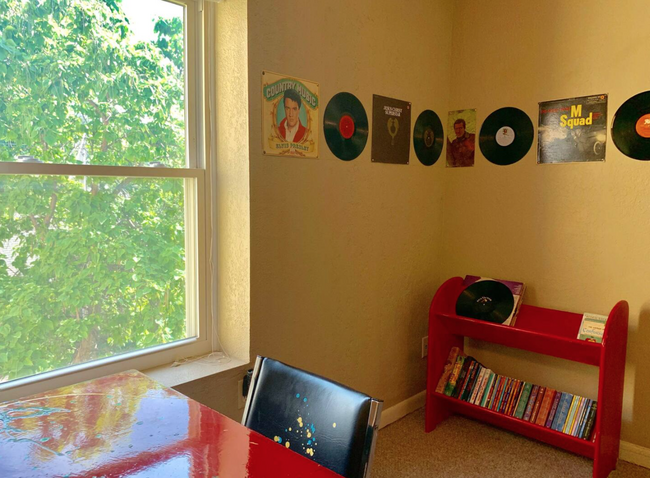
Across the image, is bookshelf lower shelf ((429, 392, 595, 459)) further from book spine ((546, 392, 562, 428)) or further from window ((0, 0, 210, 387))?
window ((0, 0, 210, 387))

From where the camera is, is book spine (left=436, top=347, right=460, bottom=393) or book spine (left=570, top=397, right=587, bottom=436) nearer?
book spine (left=570, top=397, right=587, bottom=436)

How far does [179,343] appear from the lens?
6.85ft

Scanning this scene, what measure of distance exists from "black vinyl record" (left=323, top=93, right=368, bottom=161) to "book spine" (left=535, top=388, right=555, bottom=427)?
1.53 m

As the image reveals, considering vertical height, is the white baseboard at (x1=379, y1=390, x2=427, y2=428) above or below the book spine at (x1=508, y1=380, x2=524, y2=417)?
below

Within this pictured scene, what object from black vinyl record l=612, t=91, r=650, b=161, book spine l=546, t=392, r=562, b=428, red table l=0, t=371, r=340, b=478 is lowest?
book spine l=546, t=392, r=562, b=428

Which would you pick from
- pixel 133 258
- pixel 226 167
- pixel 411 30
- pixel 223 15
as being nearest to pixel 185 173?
pixel 226 167

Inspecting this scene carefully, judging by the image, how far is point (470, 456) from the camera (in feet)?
8.25

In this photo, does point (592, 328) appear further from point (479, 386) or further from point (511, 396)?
point (479, 386)

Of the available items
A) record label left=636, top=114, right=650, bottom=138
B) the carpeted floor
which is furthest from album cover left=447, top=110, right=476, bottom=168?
the carpeted floor

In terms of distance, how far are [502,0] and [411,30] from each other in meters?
0.55

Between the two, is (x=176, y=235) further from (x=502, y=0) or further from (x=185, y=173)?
(x=502, y=0)

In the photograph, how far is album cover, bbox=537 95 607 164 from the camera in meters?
2.51

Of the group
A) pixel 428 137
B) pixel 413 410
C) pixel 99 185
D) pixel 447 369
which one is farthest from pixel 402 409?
pixel 99 185

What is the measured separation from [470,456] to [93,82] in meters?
2.36
